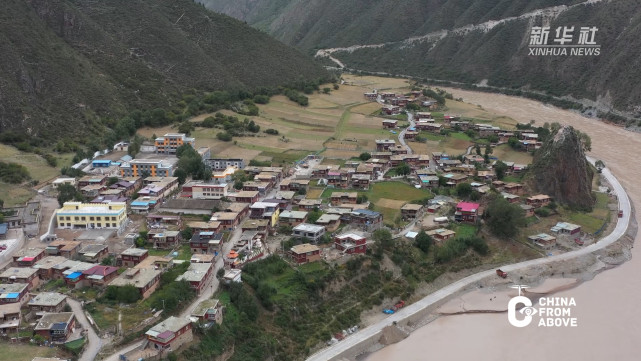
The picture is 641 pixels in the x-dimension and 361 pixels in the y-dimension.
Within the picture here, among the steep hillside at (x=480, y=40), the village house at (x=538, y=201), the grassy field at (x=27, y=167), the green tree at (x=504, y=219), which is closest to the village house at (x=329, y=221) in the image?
the green tree at (x=504, y=219)

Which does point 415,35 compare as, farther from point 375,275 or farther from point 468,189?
point 375,275

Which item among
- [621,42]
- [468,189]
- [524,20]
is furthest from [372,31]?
[468,189]

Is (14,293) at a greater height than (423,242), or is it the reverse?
(14,293)

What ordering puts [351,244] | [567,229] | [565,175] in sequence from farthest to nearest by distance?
[565,175]
[567,229]
[351,244]

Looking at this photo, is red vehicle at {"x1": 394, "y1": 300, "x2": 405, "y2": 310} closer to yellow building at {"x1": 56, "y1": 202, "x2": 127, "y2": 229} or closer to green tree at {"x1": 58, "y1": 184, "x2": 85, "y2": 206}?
yellow building at {"x1": 56, "y1": 202, "x2": 127, "y2": 229}

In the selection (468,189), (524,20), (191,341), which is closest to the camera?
(191,341)

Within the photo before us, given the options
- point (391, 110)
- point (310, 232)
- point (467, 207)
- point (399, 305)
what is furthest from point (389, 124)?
point (399, 305)

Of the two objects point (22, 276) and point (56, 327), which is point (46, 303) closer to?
point (56, 327)
